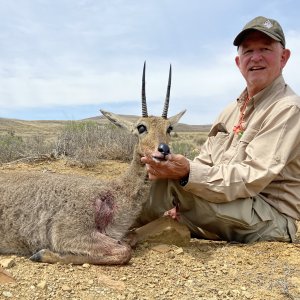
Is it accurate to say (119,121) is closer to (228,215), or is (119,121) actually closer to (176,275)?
(228,215)

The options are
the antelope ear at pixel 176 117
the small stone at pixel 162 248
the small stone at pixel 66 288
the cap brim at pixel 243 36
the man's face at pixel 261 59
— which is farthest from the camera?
the antelope ear at pixel 176 117

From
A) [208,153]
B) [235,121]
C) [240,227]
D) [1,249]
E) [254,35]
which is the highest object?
[254,35]

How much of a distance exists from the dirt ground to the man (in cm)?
36

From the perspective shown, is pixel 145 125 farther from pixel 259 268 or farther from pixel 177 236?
pixel 259 268

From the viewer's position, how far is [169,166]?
542cm

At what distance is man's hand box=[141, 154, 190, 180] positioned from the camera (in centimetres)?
539

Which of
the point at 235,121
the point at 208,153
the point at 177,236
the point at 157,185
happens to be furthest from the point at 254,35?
the point at 177,236

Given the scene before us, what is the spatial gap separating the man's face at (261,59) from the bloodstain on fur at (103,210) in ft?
8.43

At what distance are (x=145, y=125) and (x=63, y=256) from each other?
2070mm

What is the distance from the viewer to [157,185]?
20.2 ft

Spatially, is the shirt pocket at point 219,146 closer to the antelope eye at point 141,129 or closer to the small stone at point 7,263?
the antelope eye at point 141,129

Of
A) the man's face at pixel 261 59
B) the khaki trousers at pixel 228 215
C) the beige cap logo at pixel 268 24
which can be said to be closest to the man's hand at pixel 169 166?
the khaki trousers at pixel 228 215

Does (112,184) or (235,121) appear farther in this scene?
(235,121)

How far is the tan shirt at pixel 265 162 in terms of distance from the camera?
5.52 metres
